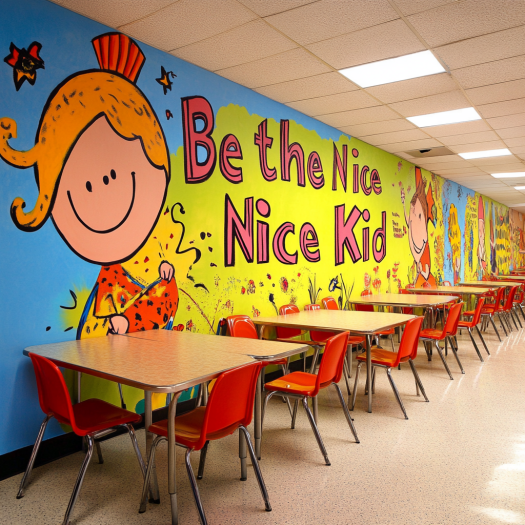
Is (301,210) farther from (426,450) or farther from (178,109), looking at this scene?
(426,450)

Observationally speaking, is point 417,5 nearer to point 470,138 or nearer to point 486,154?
point 470,138

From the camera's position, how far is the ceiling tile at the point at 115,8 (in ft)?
9.69

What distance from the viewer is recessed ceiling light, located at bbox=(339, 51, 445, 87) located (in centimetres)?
374

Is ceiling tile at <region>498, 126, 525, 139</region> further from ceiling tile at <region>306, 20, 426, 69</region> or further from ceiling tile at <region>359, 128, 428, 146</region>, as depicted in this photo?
ceiling tile at <region>306, 20, 426, 69</region>

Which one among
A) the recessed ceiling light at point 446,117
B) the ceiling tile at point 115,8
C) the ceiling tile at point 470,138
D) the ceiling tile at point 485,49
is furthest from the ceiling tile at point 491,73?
the ceiling tile at point 115,8

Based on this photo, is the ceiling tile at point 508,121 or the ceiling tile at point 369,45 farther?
the ceiling tile at point 508,121

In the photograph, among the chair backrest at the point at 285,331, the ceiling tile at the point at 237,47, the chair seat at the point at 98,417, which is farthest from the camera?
the chair backrest at the point at 285,331

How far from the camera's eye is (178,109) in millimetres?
3773

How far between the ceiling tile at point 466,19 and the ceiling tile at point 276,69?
0.92 meters

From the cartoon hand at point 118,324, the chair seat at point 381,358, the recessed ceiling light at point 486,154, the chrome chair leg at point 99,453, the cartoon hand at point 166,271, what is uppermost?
the recessed ceiling light at point 486,154

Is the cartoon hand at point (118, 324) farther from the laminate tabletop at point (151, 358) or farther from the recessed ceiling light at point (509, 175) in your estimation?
the recessed ceiling light at point (509, 175)

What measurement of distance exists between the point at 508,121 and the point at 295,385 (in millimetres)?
4387

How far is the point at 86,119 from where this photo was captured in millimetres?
3131

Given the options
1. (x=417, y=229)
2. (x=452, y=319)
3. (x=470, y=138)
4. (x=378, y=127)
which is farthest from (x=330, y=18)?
(x=417, y=229)
